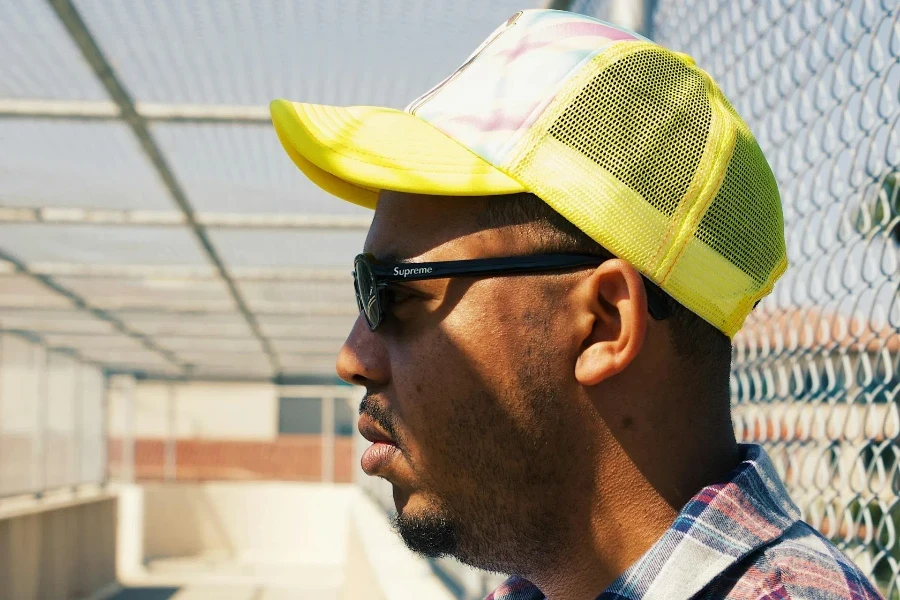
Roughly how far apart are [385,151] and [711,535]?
0.66m

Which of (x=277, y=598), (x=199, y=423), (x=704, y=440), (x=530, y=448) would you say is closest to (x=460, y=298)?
(x=530, y=448)

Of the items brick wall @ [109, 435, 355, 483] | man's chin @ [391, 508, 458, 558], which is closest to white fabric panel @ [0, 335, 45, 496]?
brick wall @ [109, 435, 355, 483]

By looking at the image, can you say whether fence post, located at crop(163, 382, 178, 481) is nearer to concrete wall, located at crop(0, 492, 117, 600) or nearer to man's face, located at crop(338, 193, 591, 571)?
concrete wall, located at crop(0, 492, 117, 600)

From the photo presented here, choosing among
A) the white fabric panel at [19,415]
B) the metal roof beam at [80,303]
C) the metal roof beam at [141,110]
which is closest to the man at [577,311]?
the metal roof beam at [141,110]

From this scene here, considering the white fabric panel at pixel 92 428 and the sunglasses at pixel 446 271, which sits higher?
the sunglasses at pixel 446 271

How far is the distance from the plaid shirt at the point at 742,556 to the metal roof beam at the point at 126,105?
3921 mm

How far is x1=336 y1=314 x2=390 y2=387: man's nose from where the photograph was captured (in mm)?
1409

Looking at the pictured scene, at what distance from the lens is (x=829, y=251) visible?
1980mm

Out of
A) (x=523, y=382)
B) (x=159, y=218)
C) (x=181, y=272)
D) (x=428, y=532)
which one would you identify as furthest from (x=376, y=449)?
(x=181, y=272)

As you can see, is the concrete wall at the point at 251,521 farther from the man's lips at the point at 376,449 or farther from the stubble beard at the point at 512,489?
the stubble beard at the point at 512,489

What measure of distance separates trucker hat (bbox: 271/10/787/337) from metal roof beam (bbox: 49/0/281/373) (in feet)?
11.5

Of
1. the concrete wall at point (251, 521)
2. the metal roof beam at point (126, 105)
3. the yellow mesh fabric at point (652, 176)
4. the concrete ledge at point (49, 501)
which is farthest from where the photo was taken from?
the concrete wall at point (251, 521)

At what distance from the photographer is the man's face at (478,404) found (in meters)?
1.28

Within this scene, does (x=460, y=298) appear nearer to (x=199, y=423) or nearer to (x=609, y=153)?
(x=609, y=153)
